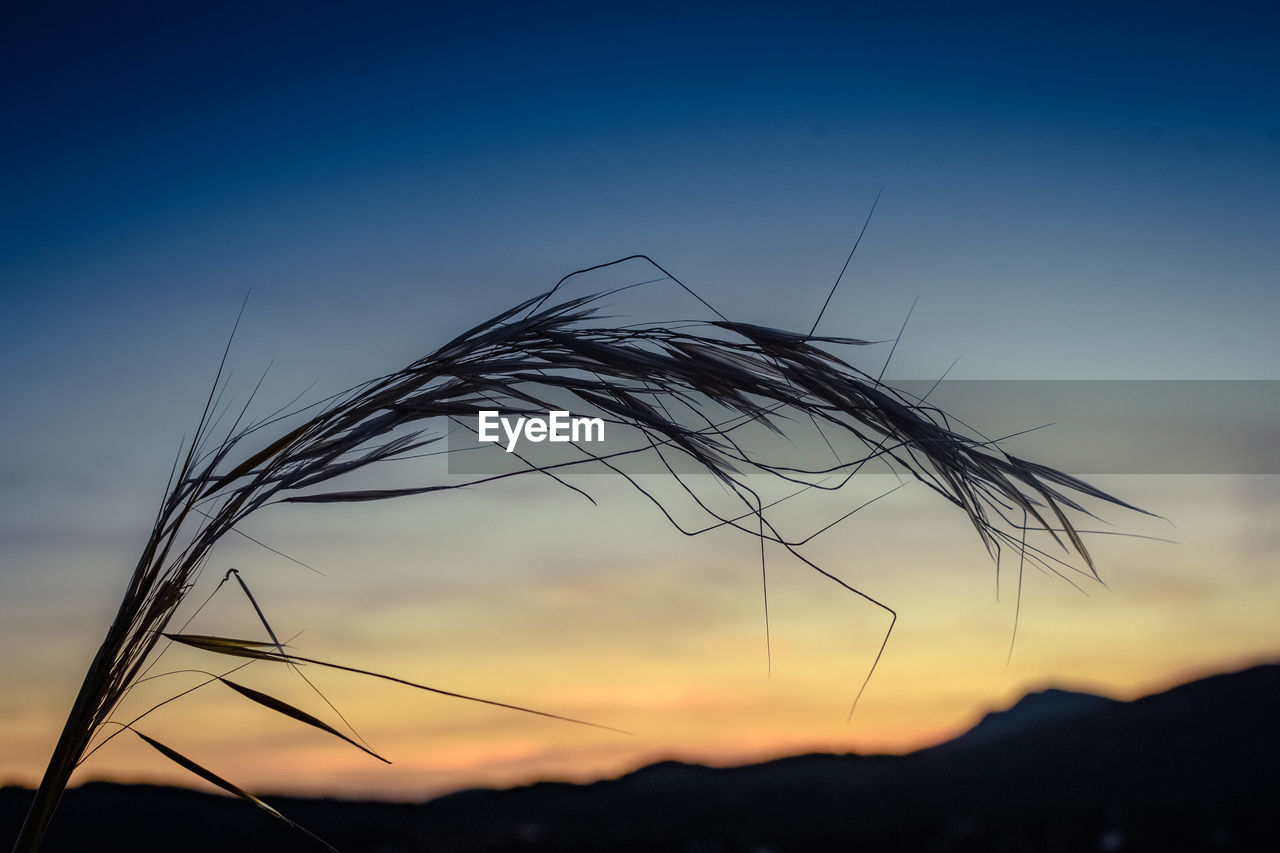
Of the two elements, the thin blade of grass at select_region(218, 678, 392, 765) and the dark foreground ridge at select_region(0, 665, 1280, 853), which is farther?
Result: the dark foreground ridge at select_region(0, 665, 1280, 853)

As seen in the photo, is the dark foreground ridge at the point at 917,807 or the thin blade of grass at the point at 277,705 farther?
the dark foreground ridge at the point at 917,807

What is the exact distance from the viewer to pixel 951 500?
96cm

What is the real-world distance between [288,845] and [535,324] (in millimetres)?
3885

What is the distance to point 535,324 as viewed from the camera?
3.11 ft

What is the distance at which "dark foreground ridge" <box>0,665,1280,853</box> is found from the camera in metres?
4.45

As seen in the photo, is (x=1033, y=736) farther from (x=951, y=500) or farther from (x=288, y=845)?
(x=951, y=500)

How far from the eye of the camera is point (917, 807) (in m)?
5.64

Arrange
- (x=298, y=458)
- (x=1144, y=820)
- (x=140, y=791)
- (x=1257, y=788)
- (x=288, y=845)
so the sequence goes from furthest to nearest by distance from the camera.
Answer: (x=1257, y=788) → (x=1144, y=820) → (x=140, y=791) → (x=288, y=845) → (x=298, y=458)

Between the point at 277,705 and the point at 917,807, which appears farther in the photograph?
the point at 917,807

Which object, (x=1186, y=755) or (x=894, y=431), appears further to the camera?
(x=1186, y=755)

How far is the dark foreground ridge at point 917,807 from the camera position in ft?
14.6

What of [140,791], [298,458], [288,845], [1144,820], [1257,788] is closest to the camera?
[298,458]

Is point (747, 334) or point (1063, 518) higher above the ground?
point (747, 334)

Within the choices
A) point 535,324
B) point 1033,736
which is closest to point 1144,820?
point 1033,736
